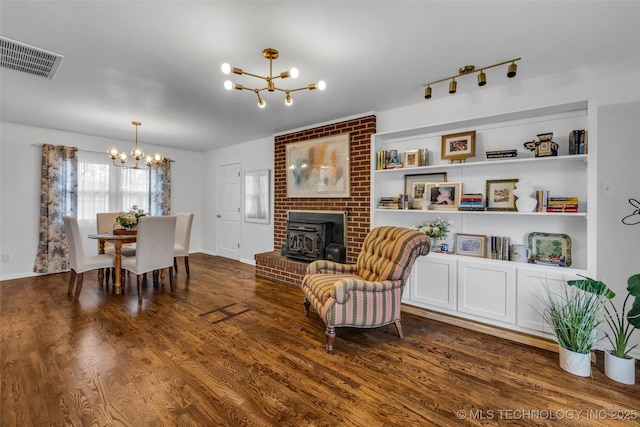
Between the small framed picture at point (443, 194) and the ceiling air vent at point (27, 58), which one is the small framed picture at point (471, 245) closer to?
the small framed picture at point (443, 194)

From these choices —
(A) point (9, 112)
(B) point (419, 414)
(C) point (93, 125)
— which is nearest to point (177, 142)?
(C) point (93, 125)

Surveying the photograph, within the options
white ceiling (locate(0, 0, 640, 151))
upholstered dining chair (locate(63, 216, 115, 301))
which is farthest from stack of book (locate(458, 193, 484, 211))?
upholstered dining chair (locate(63, 216, 115, 301))

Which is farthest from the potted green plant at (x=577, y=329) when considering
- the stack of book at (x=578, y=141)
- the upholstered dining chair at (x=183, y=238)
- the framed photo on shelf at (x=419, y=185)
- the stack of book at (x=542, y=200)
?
the upholstered dining chair at (x=183, y=238)

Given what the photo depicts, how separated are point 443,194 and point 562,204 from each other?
1017mm

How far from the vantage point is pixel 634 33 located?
76.5 inches

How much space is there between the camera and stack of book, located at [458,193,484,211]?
110 inches

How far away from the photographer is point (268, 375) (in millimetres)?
1938

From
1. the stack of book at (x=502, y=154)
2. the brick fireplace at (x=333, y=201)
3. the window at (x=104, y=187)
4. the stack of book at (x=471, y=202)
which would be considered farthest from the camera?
the window at (x=104, y=187)

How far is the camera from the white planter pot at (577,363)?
77.5 inches

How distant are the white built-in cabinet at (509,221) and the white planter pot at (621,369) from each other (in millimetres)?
430

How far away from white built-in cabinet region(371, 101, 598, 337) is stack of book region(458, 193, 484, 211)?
125 mm

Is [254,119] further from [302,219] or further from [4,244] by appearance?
[4,244]

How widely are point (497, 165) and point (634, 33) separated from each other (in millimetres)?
1240

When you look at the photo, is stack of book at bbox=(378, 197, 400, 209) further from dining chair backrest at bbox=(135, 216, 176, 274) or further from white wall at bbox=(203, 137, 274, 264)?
dining chair backrest at bbox=(135, 216, 176, 274)
